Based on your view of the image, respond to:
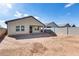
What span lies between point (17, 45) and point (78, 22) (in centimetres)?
120

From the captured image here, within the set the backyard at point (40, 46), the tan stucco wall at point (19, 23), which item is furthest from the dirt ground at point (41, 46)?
the tan stucco wall at point (19, 23)

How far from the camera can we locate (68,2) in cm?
284

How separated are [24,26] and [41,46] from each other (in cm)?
50

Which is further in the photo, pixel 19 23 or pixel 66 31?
pixel 66 31

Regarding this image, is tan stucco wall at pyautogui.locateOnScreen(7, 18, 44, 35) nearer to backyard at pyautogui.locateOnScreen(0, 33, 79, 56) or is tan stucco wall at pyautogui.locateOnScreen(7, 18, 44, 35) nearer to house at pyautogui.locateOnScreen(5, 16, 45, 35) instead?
house at pyautogui.locateOnScreen(5, 16, 45, 35)

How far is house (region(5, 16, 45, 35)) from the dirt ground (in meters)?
0.17

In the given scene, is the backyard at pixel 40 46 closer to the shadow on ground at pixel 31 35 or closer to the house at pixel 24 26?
the shadow on ground at pixel 31 35

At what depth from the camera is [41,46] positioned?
2908 mm

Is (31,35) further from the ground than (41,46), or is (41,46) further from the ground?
(31,35)

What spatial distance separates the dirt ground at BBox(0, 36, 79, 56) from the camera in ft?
9.22

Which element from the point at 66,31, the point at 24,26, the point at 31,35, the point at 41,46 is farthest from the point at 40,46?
the point at 66,31

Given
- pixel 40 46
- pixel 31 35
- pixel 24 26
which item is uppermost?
pixel 24 26

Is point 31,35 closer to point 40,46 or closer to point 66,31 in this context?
point 40,46

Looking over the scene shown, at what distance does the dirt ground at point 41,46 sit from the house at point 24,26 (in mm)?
174
